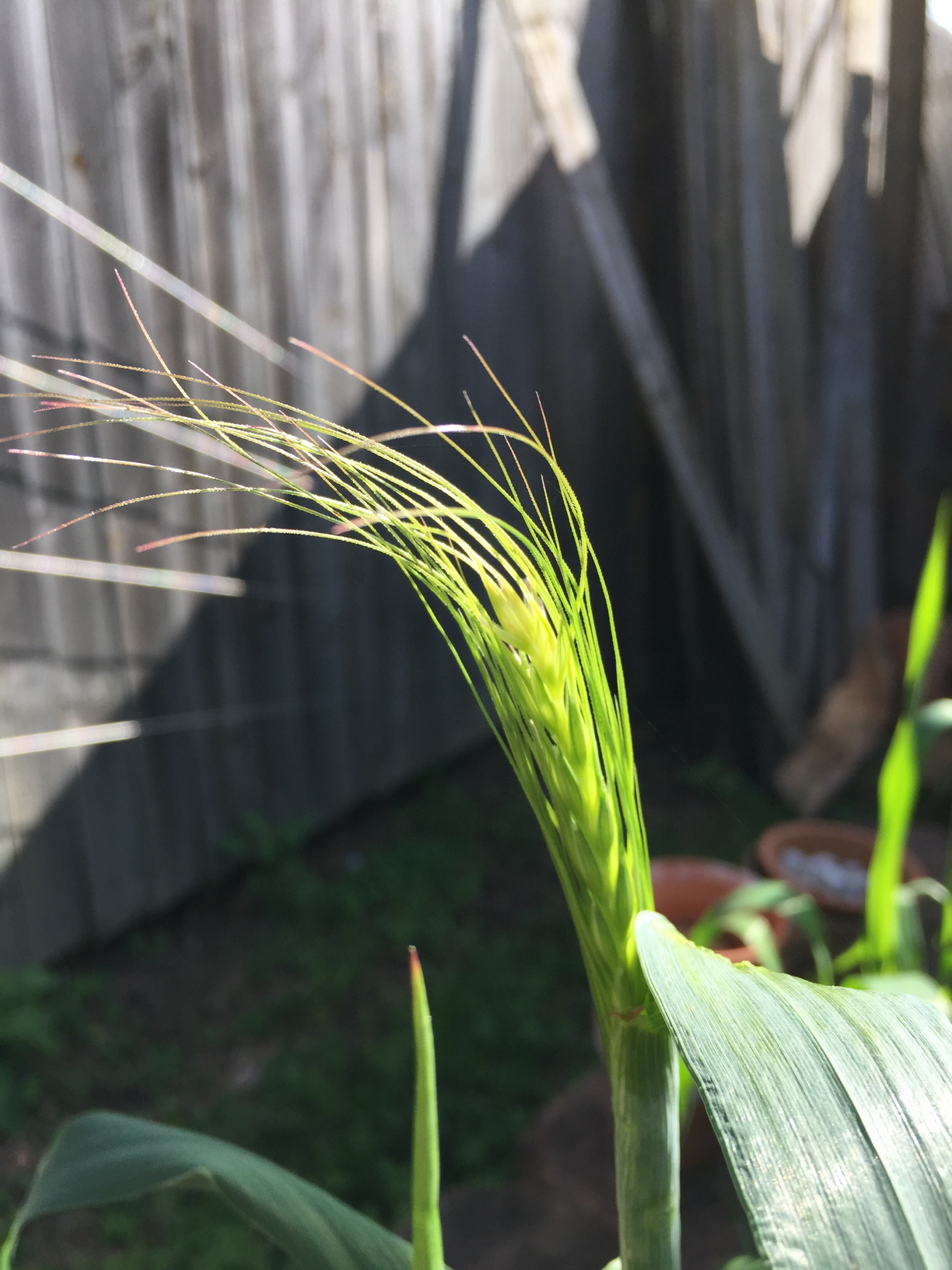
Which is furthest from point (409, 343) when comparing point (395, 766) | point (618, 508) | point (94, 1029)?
point (94, 1029)

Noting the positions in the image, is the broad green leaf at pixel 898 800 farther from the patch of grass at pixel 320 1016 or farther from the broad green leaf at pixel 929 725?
the patch of grass at pixel 320 1016

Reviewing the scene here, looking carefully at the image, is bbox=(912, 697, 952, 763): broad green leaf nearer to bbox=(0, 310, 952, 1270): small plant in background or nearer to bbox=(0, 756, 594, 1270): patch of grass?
bbox=(0, 310, 952, 1270): small plant in background

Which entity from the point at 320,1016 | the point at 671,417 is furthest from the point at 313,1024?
the point at 671,417

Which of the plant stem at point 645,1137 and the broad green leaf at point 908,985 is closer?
the plant stem at point 645,1137

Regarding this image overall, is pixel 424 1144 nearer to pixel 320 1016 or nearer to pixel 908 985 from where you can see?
pixel 908 985

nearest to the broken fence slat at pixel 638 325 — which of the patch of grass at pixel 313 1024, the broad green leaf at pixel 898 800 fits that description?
the patch of grass at pixel 313 1024

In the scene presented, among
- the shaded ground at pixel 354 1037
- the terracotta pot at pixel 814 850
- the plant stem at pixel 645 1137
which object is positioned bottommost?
the shaded ground at pixel 354 1037
